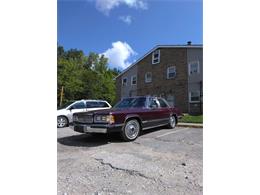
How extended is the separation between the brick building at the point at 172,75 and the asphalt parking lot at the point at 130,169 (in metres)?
9.84

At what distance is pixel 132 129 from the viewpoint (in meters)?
5.68

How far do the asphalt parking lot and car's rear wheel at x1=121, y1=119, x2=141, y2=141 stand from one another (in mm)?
466

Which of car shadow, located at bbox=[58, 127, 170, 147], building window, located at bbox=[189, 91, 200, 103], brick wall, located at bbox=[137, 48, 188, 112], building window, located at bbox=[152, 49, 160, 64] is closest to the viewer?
car shadow, located at bbox=[58, 127, 170, 147]

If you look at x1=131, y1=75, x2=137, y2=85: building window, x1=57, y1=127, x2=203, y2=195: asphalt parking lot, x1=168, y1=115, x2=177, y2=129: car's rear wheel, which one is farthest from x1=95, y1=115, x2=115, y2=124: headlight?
x1=131, y1=75, x2=137, y2=85: building window

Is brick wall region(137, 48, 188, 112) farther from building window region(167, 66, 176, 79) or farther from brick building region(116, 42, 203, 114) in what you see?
building window region(167, 66, 176, 79)

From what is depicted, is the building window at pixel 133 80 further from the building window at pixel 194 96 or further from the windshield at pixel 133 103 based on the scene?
the windshield at pixel 133 103

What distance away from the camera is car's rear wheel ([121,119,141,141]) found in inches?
214

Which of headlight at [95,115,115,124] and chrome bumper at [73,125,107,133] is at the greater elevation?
headlight at [95,115,115,124]

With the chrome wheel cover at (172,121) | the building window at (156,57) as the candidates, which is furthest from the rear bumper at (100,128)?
the building window at (156,57)
